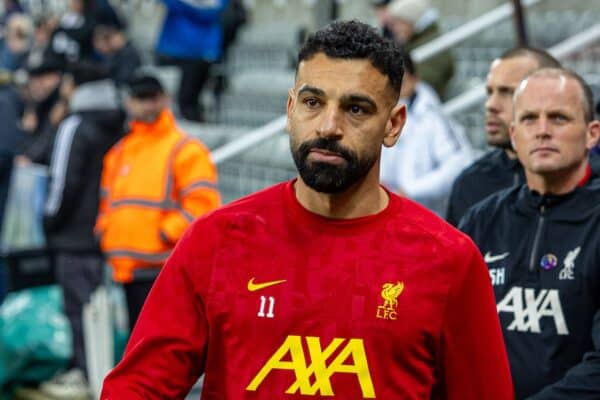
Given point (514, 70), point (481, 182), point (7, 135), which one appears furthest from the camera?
point (7, 135)

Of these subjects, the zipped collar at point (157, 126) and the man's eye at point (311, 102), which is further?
the zipped collar at point (157, 126)

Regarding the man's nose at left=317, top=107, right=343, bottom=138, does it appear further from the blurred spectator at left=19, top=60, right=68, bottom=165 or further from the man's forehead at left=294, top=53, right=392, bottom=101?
the blurred spectator at left=19, top=60, right=68, bottom=165

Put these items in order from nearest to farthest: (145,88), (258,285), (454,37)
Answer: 1. (258,285)
2. (145,88)
3. (454,37)

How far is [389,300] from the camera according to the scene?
3240 millimetres

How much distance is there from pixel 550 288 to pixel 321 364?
138 cm

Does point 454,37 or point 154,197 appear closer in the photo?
point 154,197

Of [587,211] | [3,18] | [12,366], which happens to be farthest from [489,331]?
[3,18]

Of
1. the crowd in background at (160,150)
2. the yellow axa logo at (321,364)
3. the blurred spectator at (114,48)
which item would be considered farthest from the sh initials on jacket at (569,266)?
the blurred spectator at (114,48)

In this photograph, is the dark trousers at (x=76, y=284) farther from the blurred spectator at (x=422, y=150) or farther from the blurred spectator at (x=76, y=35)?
the blurred spectator at (x=76, y=35)

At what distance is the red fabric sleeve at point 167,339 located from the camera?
329 cm

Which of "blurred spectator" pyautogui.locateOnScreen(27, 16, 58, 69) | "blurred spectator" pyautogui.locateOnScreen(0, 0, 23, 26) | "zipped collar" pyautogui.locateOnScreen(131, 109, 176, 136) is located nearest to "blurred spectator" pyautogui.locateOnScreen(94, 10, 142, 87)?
"blurred spectator" pyautogui.locateOnScreen(27, 16, 58, 69)

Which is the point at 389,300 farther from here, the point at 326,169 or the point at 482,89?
the point at 482,89

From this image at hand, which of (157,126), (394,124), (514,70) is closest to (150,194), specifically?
(157,126)

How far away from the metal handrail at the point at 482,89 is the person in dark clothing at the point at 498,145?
2.61 meters
